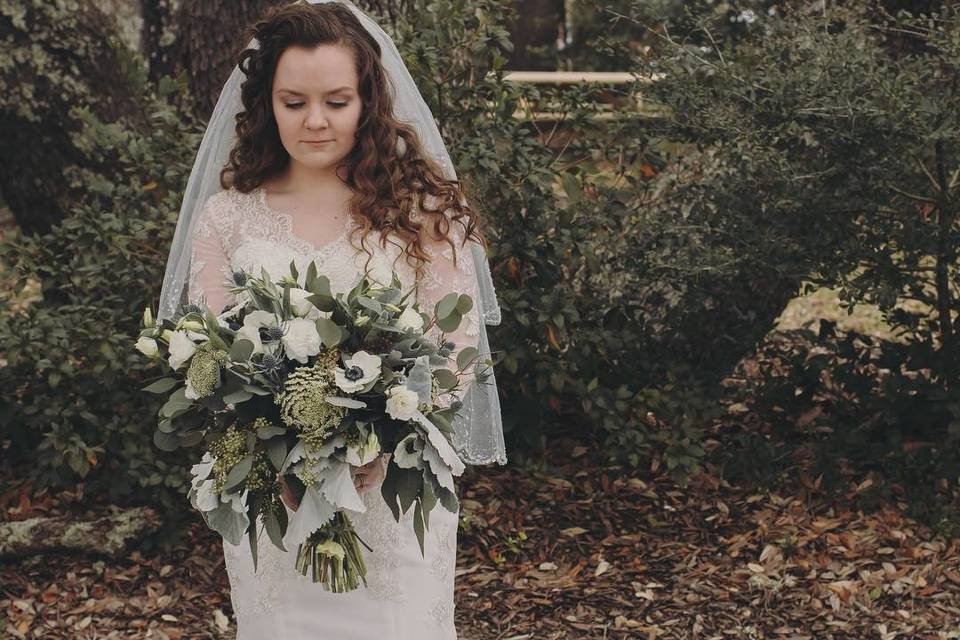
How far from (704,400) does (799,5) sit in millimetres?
1767

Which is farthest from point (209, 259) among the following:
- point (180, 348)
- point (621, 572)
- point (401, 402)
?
point (621, 572)

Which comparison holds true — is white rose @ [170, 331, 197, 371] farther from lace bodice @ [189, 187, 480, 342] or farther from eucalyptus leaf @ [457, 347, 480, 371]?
eucalyptus leaf @ [457, 347, 480, 371]

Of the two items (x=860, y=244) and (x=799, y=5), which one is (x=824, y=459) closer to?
(x=860, y=244)

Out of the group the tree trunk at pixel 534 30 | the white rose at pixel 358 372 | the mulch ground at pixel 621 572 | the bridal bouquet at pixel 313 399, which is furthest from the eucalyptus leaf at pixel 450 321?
the tree trunk at pixel 534 30

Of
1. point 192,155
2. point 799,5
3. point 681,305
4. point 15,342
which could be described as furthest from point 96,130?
point 799,5

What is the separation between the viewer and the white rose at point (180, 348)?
235 cm

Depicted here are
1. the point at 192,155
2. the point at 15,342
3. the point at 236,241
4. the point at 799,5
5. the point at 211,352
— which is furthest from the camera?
the point at 799,5

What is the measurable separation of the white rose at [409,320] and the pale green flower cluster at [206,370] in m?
0.38

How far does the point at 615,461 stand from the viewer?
4.73 m

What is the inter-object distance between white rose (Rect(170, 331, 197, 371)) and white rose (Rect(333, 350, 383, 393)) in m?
0.34

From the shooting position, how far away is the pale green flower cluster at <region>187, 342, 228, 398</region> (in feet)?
7.58

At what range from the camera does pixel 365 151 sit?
2.86 metres

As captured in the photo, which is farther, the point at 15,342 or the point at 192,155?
the point at 192,155

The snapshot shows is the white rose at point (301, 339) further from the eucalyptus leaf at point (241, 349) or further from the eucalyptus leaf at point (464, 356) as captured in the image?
the eucalyptus leaf at point (464, 356)
